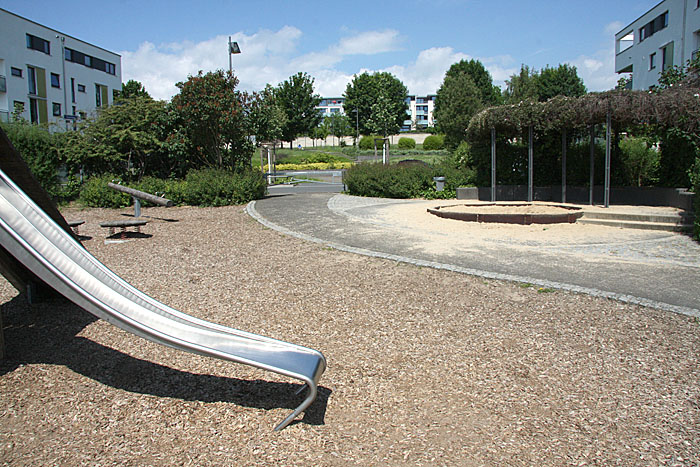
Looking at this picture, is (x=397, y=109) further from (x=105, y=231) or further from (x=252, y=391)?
(x=252, y=391)

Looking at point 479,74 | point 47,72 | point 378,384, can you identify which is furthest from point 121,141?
point 479,74

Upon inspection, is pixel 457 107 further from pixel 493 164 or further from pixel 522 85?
pixel 493 164

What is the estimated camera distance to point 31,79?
146 ft

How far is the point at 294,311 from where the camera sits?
527 centimetres

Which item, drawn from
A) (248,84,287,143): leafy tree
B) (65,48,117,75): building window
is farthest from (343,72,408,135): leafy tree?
(248,84,287,143): leafy tree

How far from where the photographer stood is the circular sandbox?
37.0 ft

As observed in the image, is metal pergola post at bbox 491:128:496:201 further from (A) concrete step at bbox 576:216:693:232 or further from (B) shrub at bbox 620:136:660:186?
(A) concrete step at bbox 576:216:693:232

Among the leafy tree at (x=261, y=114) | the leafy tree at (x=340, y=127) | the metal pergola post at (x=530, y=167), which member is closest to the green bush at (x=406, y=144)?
the leafy tree at (x=340, y=127)

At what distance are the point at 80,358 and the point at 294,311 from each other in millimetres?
1963

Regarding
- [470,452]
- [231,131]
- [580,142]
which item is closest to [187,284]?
[470,452]

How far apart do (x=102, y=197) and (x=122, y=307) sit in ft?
48.5

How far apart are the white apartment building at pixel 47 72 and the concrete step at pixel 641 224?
34723 millimetres

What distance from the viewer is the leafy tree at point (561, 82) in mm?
61719

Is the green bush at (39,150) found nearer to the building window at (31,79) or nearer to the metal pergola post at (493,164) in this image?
the metal pergola post at (493,164)
